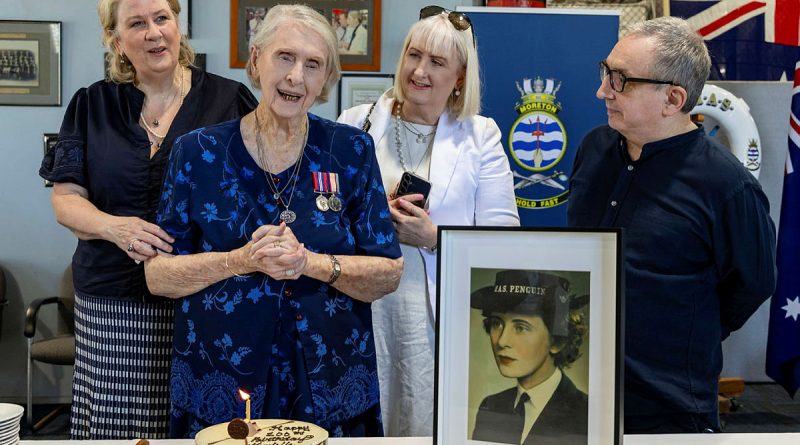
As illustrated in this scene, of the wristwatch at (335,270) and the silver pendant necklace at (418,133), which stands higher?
the silver pendant necklace at (418,133)

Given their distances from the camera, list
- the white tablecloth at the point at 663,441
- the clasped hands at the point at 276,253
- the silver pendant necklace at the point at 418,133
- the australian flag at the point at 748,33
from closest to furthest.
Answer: the white tablecloth at the point at 663,441 < the clasped hands at the point at 276,253 < the silver pendant necklace at the point at 418,133 < the australian flag at the point at 748,33

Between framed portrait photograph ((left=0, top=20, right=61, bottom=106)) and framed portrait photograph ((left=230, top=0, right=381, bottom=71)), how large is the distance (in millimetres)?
1113

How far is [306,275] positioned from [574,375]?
0.71 meters

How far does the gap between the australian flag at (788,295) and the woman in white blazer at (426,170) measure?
2894mm

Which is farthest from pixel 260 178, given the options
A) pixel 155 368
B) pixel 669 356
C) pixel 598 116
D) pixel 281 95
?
pixel 598 116

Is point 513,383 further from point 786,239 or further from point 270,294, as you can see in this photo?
point 786,239

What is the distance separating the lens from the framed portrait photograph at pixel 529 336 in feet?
4.04

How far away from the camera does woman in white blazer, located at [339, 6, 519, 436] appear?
233 cm

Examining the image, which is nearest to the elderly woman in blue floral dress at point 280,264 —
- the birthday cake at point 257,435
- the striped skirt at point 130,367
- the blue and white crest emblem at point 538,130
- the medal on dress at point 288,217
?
the medal on dress at point 288,217

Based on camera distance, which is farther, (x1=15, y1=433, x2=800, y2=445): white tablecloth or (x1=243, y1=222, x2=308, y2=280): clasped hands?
(x1=243, y1=222, x2=308, y2=280): clasped hands

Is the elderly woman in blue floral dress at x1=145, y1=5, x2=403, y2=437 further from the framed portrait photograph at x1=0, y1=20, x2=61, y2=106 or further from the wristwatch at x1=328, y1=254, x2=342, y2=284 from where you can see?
the framed portrait photograph at x1=0, y1=20, x2=61, y2=106

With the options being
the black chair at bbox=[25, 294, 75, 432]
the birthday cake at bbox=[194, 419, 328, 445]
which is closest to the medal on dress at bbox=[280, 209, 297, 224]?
the birthday cake at bbox=[194, 419, 328, 445]

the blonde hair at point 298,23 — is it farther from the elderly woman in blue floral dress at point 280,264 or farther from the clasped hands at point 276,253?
the clasped hands at point 276,253

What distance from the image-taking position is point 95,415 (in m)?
2.20
